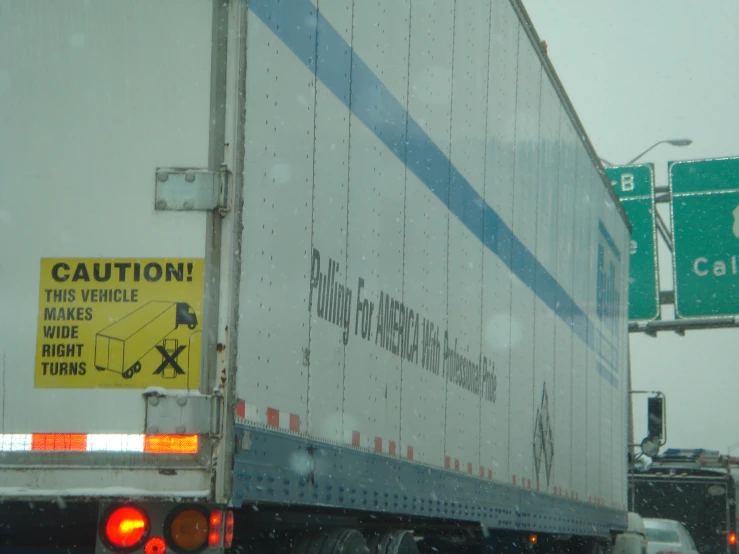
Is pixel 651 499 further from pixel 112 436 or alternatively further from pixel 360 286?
pixel 112 436

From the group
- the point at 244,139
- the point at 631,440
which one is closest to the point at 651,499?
the point at 631,440

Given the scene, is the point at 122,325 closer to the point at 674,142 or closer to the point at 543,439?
the point at 543,439

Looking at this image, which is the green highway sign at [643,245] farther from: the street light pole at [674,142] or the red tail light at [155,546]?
A: the red tail light at [155,546]

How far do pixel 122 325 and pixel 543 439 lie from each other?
6.07m

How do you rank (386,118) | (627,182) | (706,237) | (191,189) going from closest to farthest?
(191,189) < (386,118) < (706,237) < (627,182)

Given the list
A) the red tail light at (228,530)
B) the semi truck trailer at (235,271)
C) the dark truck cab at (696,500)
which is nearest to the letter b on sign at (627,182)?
the dark truck cab at (696,500)

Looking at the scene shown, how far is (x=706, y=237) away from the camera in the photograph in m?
22.1

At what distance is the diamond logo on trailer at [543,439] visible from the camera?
9477mm

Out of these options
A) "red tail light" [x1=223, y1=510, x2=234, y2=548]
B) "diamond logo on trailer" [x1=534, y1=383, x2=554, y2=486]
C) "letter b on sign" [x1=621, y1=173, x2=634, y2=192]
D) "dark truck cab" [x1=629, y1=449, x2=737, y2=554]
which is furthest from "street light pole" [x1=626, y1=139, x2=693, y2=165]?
"red tail light" [x1=223, y1=510, x2=234, y2=548]

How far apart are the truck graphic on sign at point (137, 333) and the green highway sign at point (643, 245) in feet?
65.4

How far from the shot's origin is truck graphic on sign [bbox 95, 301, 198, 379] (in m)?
4.15

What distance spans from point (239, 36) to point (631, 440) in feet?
46.0

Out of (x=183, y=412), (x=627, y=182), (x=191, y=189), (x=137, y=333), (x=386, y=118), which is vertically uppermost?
(x=627, y=182)

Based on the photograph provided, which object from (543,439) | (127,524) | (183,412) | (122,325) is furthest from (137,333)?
(543,439)
